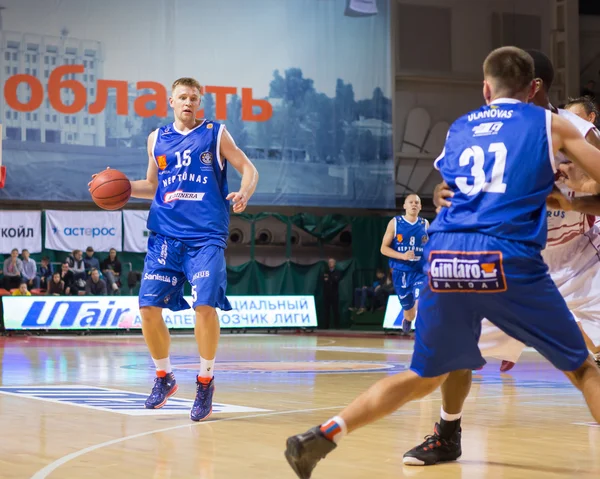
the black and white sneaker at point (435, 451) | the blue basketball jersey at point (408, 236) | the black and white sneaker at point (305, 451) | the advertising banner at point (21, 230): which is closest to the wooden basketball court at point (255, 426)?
the black and white sneaker at point (435, 451)

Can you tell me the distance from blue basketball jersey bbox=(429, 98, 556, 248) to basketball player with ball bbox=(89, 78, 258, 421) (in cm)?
252

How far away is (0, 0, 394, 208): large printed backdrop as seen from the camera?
22266mm

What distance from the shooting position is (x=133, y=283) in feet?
73.5

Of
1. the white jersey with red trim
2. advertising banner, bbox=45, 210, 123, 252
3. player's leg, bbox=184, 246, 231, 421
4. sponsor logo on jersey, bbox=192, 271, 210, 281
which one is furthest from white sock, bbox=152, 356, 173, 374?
advertising banner, bbox=45, 210, 123, 252

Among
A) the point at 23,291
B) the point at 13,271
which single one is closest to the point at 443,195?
the point at 23,291

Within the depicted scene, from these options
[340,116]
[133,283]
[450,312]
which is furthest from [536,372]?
[340,116]

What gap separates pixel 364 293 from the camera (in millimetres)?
24188

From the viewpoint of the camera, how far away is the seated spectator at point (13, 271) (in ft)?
68.8

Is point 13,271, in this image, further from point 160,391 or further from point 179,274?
point 179,274

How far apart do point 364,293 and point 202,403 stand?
Result: 18.3m

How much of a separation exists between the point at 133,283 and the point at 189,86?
1619 centimetres

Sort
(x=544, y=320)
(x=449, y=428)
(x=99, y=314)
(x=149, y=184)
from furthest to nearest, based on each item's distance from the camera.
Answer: (x=99, y=314)
(x=149, y=184)
(x=449, y=428)
(x=544, y=320)

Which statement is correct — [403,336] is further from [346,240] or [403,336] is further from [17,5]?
[17,5]

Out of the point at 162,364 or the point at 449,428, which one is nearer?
the point at 449,428
